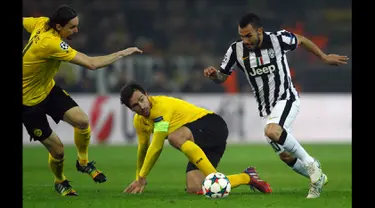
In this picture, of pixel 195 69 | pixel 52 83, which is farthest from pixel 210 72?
pixel 195 69

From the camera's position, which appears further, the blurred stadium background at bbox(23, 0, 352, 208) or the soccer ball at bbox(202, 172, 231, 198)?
the blurred stadium background at bbox(23, 0, 352, 208)

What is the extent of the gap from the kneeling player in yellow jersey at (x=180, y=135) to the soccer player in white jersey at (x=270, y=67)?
0.49 m

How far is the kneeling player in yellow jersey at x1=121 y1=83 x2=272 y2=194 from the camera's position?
8641 millimetres

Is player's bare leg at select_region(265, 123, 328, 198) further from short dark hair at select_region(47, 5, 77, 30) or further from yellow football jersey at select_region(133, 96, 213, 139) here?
short dark hair at select_region(47, 5, 77, 30)

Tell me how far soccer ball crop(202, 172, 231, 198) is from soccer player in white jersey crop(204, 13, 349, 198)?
742mm

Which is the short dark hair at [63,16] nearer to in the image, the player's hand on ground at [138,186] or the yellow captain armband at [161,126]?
the yellow captain armband at [161,126]

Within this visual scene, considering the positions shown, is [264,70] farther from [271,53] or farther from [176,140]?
[176,140]

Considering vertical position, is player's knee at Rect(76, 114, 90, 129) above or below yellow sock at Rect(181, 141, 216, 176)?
above

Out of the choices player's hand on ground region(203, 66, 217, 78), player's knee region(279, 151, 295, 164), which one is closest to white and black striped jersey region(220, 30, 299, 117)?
player's hand on ground region(203, 66, 217, 78)

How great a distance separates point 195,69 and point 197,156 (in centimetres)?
1253

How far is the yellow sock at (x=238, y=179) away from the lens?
8734mm

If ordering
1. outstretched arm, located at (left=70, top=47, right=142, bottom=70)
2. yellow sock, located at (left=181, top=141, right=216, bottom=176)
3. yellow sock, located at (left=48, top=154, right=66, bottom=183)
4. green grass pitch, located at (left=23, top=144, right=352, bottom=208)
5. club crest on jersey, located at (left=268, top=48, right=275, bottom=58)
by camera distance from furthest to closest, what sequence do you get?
yellow sock, located at (left=48, top=154, right=66, bottom=183), club crest on jersey, located at (left=268, top=48, right=275, bottom=58), yellow sock, located at (left=181, top=141, right=216, bottom=176), outstretched arm, located at (left=70, top=47, right=142, bottom=70), green grass pitch, located at (left=23, top=144, right=352, bottom=208)

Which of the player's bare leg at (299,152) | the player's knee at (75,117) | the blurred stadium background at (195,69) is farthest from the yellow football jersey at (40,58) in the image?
the blurred stadium background at (195,69)
